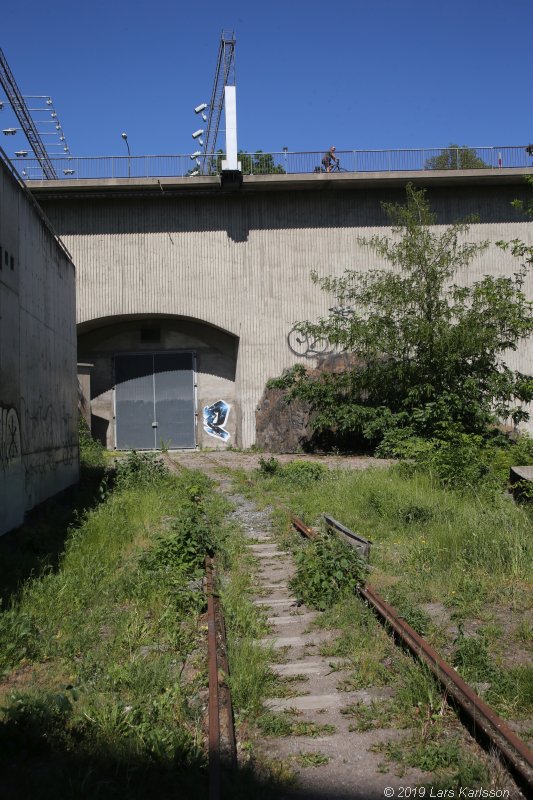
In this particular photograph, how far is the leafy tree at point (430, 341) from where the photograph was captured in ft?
67.8

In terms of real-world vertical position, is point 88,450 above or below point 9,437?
below

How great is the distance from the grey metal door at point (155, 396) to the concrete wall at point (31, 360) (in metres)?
15.2

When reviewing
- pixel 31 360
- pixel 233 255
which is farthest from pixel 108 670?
pixel 233 255

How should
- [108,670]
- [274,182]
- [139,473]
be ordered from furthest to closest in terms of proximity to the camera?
[274,182] < [139,473] < [108,670]

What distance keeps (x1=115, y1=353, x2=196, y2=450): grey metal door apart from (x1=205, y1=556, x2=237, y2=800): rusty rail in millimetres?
24527

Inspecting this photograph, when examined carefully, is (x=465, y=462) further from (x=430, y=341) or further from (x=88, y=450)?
(x=88, y=450)

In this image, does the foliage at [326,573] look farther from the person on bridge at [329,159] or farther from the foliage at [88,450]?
the person on bridge at [329,159]

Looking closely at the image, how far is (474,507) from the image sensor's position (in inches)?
418

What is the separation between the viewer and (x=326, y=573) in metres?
7.23

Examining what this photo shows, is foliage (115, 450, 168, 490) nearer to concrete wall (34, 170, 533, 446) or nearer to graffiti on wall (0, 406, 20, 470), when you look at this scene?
graffiti on wall (0, 406, 20, 470)

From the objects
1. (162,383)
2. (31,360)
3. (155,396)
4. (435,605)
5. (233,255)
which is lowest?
(435,605)

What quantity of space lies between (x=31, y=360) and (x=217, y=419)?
63.4 feet

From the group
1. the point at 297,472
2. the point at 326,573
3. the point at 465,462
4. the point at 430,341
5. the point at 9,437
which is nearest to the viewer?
the point at 326,573

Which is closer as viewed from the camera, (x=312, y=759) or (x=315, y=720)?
(x=312, y=759)
